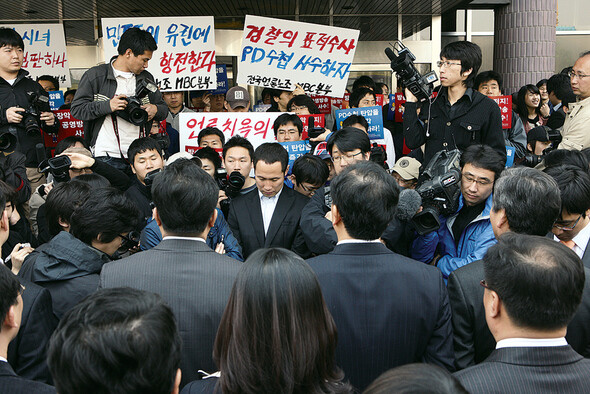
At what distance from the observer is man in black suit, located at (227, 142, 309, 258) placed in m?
4.29

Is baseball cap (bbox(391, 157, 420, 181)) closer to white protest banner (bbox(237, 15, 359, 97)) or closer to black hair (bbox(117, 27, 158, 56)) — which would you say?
black hair (bbox(117, 27, 158, 56))

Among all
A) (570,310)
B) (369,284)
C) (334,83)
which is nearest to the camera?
(570,310)

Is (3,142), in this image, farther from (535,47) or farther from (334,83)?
(535,47)

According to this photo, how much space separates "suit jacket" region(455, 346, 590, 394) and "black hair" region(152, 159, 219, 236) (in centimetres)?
125

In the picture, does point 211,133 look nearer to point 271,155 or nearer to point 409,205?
point 271,155

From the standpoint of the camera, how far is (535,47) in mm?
9711

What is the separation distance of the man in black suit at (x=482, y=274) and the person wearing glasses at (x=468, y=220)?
0.81 m

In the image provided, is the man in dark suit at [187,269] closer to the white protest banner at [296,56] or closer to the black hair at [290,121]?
the black hair at [290,121]

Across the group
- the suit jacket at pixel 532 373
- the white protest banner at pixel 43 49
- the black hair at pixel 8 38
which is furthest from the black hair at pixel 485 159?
the white protest banner at pixel 43 49

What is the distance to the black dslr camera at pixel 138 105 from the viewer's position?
470cm

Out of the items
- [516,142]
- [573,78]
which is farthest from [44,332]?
[516,142]

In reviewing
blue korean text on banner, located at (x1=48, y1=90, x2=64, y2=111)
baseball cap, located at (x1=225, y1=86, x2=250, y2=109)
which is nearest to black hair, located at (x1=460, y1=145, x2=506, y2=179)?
baseball cap, located at (x1=225, y1=86, x2=250, y2=109)

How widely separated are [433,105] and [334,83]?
2.38 metres

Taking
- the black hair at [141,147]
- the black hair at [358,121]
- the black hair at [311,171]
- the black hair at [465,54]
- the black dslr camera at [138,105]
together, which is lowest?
the black hair at [311,171]
